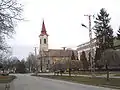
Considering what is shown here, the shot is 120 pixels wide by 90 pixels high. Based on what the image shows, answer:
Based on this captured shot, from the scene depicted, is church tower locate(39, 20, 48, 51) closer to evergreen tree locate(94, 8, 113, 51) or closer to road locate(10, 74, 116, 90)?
evergreen tree locate(94, 8, 113, 51)

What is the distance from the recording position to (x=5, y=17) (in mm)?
19453

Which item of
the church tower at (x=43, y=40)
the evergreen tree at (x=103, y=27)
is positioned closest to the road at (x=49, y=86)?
the evergreen tree at (x=103, y=27)

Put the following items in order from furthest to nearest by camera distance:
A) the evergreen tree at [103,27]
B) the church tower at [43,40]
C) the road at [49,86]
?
the church tower at [43,40]
the evergreen tree at [103,27]
the road at [49,86]

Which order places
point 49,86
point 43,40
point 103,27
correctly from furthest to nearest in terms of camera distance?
1. point 43,40
2. point 103,27
3. point 49,86

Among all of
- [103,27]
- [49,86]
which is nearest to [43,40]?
[103,27]

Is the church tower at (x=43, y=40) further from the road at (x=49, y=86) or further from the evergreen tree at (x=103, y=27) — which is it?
the road at (x=49, y=86)

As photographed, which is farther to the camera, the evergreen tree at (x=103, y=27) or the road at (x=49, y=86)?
the evergreen tree at (x=103, y=27)

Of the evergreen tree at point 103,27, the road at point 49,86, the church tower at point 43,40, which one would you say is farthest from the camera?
the church tower at point 43,40

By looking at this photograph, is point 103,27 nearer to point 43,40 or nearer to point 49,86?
point 49,86

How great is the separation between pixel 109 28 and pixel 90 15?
44.6 m

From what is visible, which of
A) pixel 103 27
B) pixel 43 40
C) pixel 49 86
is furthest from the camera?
pixel 43 40

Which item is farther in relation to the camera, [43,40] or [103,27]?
[43,40]

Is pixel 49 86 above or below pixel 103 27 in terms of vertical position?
below

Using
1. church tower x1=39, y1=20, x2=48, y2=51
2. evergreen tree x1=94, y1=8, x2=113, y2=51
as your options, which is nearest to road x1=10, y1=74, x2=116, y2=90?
evergreen tree x1=94, y1=8, x2=113, y2=51
